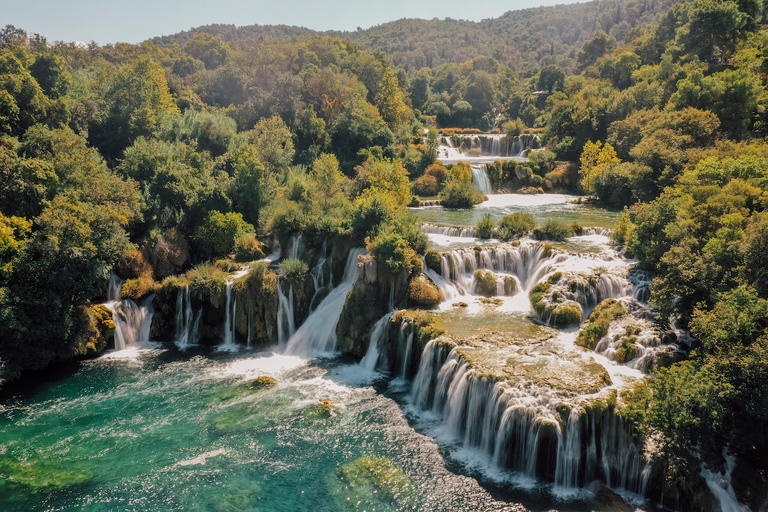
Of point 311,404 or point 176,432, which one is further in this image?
point 311,404

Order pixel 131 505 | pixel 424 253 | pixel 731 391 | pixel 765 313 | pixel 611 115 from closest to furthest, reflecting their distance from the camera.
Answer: pixel 731 391 → pixel 765 313 → pixel 131 505 → pixel 424 253 → pixel 611 115

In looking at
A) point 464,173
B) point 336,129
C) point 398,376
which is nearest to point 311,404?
point 398,376

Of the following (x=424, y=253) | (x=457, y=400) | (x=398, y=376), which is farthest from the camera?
(x=424, y=253)

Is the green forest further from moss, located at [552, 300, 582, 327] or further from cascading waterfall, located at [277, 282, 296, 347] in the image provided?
cascading waterfall, located at [277, 282, 296, 347]

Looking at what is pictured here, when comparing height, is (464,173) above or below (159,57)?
below

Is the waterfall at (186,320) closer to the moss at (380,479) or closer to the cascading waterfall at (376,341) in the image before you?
the cascading waterfall at (376,341)

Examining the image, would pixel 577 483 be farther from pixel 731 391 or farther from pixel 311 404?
pixel 311 404

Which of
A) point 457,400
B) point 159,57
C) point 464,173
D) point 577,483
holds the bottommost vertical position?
point 577,483

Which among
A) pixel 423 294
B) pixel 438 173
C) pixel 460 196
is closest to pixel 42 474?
pixel 423 294
